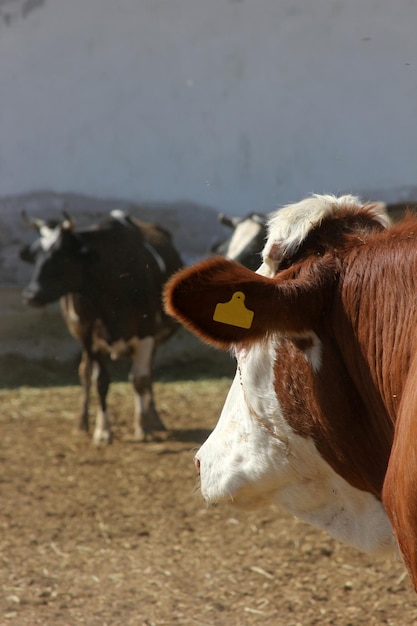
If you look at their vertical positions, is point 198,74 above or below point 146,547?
above

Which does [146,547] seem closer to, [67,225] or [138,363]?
[138,363]

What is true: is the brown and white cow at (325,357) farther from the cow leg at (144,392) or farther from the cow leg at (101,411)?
the cow leg at (144,392)

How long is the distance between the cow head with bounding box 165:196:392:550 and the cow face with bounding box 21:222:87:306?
521 cm

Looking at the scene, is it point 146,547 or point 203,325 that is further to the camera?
point 146,547

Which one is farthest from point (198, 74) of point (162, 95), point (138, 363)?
point (138, 363)

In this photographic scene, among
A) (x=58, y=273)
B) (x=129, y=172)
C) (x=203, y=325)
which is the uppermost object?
(x=203, y=325)

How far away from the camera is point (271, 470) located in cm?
211

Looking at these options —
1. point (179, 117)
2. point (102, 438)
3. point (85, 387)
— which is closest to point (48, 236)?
point (85, 387)

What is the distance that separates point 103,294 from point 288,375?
548 cm

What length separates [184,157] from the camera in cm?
907

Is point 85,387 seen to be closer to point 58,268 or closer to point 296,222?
point 58,268

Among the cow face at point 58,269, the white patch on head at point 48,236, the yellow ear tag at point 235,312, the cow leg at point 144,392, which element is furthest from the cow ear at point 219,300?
the white patch on head at point 48,236

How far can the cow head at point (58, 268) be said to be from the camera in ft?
24.0

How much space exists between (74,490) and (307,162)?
4.25 meters
